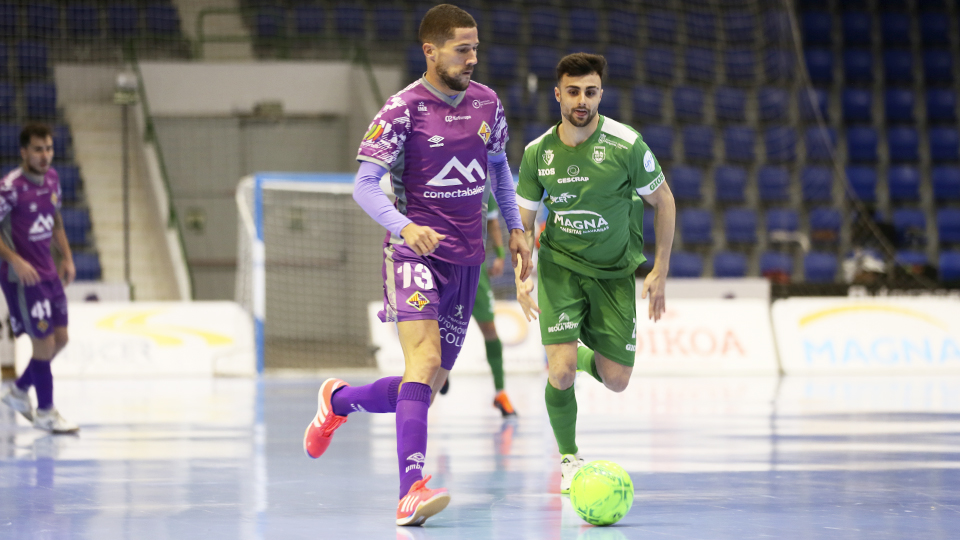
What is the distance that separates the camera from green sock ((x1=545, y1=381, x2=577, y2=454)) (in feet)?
17.1

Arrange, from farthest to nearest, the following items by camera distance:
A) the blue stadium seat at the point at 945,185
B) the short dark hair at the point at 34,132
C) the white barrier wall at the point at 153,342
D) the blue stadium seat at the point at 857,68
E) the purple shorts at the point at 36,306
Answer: the blue stadium seat at the point at 857,68
the blue stadium seat at the point at 945,185
the white barrier wall at the point at 153,342
the purple shorts at the point at 36,306
the short dark hair at the point at 34,132

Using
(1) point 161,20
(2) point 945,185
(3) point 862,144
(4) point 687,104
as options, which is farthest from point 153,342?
(2) point 945,185

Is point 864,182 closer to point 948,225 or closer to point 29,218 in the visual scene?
point 948,225

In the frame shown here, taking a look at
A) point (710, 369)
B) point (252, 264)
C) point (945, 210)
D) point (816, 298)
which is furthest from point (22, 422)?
point (945, 210)

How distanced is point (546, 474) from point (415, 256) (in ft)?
5.70

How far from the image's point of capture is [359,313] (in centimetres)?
1686

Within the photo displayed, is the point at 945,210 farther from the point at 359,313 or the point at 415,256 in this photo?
the point at 415,256

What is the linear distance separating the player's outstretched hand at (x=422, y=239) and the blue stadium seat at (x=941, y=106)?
18.0 metres

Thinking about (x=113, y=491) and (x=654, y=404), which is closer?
(x=113, y=491)

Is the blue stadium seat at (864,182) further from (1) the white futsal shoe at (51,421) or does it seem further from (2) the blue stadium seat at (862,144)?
(1) the white futsal shoe at (51,421)

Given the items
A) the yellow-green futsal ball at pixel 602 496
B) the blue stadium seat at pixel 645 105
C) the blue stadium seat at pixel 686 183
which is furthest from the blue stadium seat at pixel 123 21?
the yellow-green futsal ball at pixel 602 496

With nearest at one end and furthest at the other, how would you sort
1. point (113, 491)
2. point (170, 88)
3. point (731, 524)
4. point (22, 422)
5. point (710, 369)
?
1. point (731, 524)
2. point (113, 491)
3. point (22, 422)
4. point (710, 369)
5. point (170, 88)

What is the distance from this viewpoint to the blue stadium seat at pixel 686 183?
18.1 m

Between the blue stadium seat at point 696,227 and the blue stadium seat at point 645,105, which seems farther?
the blue stadium seat at point 645,105
